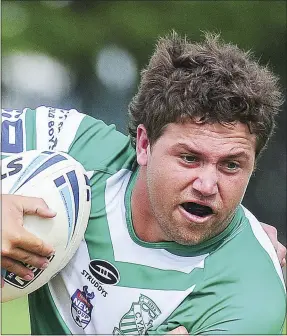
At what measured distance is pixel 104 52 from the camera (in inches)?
376

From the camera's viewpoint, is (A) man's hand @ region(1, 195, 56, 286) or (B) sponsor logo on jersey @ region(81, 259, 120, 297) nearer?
(A) man's hand @ region(1, 195, 56, 286)

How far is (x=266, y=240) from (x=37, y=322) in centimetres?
92

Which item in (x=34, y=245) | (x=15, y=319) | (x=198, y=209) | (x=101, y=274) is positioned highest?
(x=198, y=209)

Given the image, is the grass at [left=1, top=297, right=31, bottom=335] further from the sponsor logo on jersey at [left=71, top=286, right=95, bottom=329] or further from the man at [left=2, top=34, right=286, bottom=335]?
the man at [left=2, top=34, right=286, bottom=335]

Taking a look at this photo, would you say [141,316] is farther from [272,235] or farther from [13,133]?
[13,133]

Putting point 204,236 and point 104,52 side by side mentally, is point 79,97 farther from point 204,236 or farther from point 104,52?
point 204,236

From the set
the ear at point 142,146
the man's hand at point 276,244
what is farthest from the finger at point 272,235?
the ear at point 142,146

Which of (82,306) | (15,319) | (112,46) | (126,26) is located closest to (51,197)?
(82,306)

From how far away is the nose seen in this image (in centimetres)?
259

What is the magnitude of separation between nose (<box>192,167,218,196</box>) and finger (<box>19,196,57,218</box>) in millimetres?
470

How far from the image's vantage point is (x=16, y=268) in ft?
8.62

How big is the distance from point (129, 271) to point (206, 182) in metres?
0.48

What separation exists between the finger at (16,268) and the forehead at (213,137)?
0.62 m

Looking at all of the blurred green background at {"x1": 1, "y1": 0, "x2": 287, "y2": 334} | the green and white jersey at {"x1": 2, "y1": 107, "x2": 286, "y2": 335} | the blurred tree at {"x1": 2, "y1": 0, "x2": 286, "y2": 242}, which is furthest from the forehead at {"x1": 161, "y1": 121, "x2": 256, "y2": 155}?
the blurred tree at {"x1": 2, "y1": 0, "x2": 286, "y2": 242}
